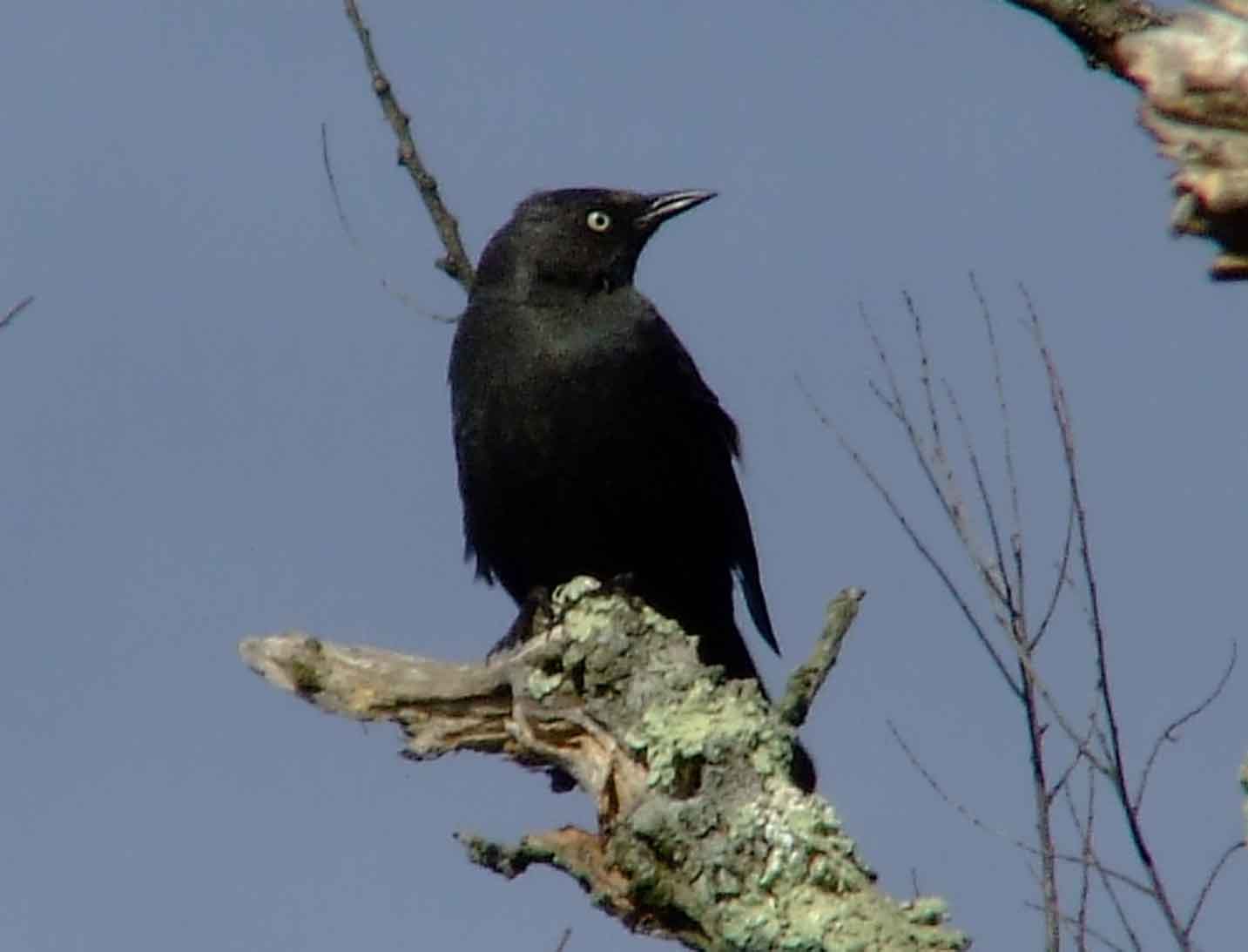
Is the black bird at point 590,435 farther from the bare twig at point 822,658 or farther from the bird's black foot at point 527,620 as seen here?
the bare twig at point 822,658

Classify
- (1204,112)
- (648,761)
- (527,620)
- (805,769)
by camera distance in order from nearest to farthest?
1. (1204,112)
2. (648,761)
3. (805,769)
4. (527,620)

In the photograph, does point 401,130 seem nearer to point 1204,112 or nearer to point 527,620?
point 527,620

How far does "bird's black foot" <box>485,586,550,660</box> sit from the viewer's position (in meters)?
5.76

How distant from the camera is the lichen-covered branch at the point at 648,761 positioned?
12.3 ft

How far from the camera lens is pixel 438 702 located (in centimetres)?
467

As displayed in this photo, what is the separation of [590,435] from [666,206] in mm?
994

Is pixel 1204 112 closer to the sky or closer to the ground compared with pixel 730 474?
closer to the ground

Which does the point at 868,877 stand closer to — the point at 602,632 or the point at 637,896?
the point at 637,896

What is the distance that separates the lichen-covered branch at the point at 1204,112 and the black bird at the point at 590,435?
3585mm

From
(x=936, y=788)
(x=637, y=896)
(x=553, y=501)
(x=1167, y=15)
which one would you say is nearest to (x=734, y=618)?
(x=553, y=501)

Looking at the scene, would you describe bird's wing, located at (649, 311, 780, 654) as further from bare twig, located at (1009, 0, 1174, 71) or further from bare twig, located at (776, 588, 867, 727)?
bare twig, located at (1009, 0, 1174, 71)

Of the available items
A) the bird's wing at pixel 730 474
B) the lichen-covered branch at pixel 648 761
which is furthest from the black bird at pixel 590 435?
the lichen-covered branch at pixel 648 761

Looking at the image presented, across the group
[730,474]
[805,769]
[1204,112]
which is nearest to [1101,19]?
[1204,112]

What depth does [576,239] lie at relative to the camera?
6.50m
